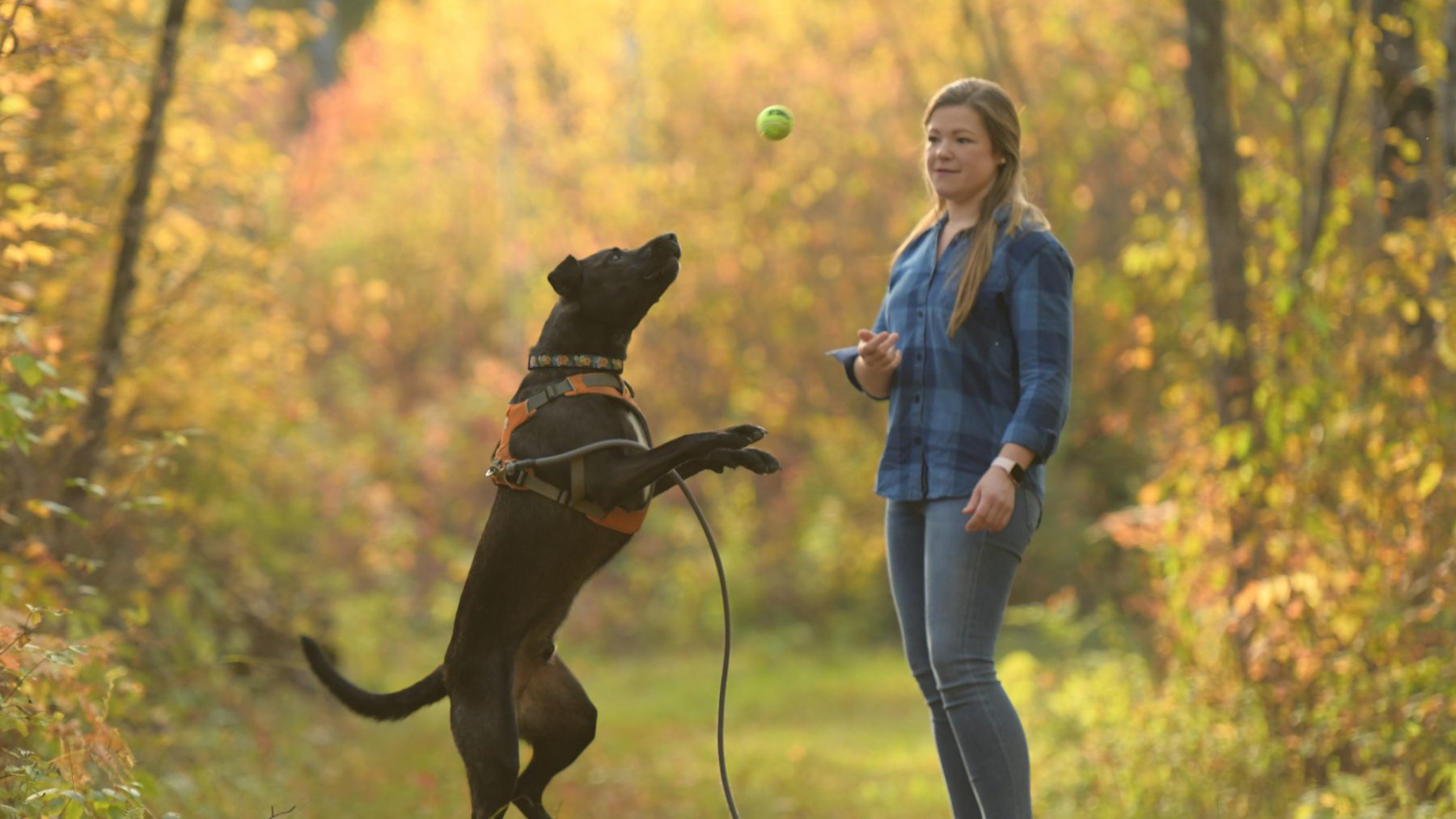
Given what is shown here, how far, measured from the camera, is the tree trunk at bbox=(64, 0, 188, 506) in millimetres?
5156

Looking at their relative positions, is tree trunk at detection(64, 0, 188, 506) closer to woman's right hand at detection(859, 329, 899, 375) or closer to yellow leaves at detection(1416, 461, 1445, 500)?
woman's right hand at detection(859, 329, 899, 375)

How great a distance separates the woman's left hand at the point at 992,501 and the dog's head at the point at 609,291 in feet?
2.73

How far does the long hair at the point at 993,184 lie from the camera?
10.2 feet

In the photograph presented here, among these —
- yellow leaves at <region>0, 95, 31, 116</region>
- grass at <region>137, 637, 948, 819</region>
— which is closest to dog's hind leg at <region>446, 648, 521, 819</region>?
grass at <region>137, 637, 948, 819</region>

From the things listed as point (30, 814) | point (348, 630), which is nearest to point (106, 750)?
point (30, 814)

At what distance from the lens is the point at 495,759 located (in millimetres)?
3043

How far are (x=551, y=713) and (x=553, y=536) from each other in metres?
0.46

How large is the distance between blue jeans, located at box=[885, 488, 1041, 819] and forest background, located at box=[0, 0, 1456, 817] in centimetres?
138

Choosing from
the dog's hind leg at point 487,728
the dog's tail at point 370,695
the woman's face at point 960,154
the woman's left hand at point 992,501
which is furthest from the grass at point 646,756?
the woman's face at point 960,154

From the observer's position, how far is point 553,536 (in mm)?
3084

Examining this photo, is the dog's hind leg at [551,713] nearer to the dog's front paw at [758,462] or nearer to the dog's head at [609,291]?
the dog's front paw at [758,462]

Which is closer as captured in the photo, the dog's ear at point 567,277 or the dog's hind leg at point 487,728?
the dog's hind leg at point 487,728

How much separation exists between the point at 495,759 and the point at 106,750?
2.72 feet

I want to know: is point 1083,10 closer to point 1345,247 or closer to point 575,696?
point 1345,247
